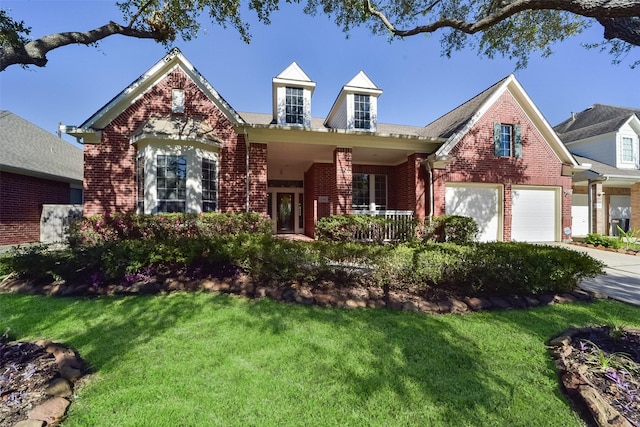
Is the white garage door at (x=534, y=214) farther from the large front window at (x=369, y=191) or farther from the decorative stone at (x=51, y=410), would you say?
the decorative stone at (x=51, y=410)

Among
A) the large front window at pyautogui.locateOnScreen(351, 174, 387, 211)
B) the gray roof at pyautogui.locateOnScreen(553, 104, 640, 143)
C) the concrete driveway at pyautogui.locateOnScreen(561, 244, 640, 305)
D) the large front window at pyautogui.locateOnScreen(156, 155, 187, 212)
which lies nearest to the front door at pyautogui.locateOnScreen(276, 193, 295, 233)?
the large front window at pyautogui.locateOnScreen(351, 174, 387, 211)

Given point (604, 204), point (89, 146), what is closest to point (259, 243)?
point (89, 146)

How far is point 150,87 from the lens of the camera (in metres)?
10.0

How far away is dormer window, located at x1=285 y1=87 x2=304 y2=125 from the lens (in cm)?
1155

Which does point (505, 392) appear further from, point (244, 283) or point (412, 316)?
point (244, 283)

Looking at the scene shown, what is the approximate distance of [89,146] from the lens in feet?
31.1

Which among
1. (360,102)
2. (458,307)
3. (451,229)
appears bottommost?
(458,307)

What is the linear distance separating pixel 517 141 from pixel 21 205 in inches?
866

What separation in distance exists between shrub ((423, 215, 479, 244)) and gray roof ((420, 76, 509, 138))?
3696 mm

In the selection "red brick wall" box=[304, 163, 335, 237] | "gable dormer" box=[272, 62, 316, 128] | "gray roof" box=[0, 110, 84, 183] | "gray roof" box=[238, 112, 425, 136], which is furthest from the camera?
"gray roof" box=[238, 112, 425, 136]

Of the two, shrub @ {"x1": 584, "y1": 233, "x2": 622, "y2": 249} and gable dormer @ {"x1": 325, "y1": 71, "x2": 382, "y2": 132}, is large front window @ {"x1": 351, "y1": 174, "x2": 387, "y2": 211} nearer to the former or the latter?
gable dormer @ {"x1": 325, "y1": 71, "x2": 382, "y2": 132}

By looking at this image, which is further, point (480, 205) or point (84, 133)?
point (480, 205)

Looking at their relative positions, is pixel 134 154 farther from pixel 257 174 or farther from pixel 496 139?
pixel 496 139

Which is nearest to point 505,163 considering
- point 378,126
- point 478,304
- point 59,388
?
point 378,126
